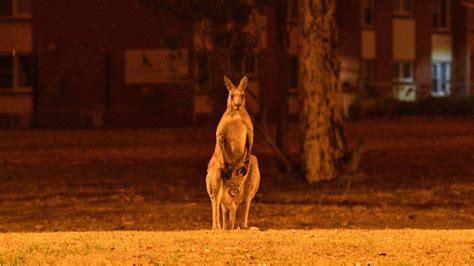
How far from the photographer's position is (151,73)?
49.2 metres

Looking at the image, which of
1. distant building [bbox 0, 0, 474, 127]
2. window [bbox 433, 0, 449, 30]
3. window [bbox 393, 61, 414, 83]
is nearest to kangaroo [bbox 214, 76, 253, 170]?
distant building [bbox 0, 0, 474, 127]

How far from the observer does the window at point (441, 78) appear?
59.6 metres

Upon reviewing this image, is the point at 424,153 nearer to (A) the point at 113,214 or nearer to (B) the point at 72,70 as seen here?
(A) the point at 113,214

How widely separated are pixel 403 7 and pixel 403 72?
10.9 ft

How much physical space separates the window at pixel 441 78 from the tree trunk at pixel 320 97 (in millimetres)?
36102

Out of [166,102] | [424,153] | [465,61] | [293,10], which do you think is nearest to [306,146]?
[293,10]

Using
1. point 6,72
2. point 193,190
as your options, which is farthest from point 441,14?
point 193,190

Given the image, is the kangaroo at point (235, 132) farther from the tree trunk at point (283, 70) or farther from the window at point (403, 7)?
the window at point (403, 7)

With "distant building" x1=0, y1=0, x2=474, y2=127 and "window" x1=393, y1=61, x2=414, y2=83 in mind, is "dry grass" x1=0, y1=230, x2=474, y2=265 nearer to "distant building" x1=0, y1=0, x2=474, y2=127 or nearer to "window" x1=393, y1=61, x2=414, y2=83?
"distant building" x1=0, y1=0, x2=474, y2=127

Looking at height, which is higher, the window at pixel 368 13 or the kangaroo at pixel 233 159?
the window at pixel 368 13

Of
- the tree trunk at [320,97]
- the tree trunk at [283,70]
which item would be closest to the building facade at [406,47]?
the tree trunk at [283,70]

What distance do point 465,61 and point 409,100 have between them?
635 centimetres

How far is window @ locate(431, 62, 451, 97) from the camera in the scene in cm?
5956

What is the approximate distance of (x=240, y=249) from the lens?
11609 millimetres
